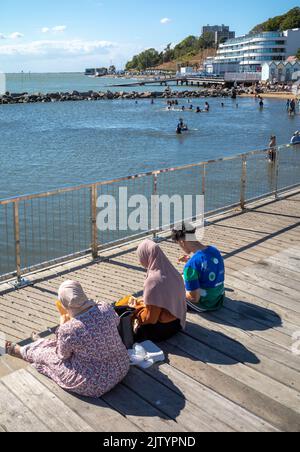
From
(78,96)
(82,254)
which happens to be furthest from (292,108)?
(82,254)

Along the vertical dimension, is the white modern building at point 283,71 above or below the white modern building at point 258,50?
below

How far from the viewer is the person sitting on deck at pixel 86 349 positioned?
13.4 ft

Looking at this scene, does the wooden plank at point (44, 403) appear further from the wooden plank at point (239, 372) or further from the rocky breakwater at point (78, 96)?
the rocky breakwater at point (78, 96)

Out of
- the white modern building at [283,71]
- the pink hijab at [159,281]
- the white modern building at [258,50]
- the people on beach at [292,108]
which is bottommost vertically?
the pink hijab at [159,281]

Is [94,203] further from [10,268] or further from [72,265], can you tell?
[10,268]

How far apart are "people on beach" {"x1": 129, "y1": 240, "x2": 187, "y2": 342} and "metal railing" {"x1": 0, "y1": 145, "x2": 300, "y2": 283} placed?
2401mm

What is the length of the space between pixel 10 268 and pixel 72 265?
14.7ft

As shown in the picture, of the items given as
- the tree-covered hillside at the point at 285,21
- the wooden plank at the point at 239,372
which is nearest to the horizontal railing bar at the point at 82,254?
the wooden plank at the point at 239,372

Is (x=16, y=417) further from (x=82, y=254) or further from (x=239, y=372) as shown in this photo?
(x=82, y=254)

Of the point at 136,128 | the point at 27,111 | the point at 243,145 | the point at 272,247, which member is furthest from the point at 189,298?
the point at 27,111

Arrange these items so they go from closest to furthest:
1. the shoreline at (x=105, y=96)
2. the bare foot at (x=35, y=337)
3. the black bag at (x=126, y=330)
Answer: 1. the black bag at (x=126, y=330)
2. the bare foot at (x=35, y=337)
3. the shoreline at (x=105, y=96)

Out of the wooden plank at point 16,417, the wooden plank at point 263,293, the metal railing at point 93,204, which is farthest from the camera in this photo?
the metal railing at point 93,204

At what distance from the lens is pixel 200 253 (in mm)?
5367

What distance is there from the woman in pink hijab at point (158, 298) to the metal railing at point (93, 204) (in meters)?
2.40
